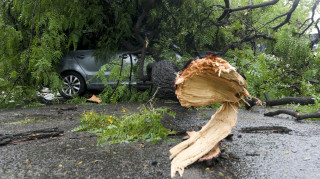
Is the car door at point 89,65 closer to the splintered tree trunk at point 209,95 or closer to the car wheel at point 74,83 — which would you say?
the car wheel at point 74,83

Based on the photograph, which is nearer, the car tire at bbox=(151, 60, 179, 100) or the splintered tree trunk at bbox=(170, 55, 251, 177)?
the splintered tree trunk at bbox=(170, 55, 251, 177)

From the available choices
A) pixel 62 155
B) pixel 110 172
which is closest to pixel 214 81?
pixel 110 172

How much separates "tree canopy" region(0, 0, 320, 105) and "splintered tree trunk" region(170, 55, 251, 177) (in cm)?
406

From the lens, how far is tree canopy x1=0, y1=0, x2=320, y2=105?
7535mm

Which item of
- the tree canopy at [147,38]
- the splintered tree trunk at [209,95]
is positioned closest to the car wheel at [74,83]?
the tree canopy at [147,38]

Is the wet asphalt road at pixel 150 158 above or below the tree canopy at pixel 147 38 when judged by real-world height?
below

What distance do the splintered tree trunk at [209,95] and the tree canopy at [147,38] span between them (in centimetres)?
406

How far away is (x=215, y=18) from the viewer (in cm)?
Answer: 814

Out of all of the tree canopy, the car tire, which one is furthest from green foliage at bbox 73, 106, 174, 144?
the tree canopy

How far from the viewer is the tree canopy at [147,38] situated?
7.54 meters

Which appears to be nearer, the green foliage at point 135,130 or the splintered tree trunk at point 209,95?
the splintered tree trunk at point 209,95

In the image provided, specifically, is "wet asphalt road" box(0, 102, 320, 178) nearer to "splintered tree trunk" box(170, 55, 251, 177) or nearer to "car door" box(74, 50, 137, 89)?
"splintered tree trunk" box(170, 55, 251, 177)

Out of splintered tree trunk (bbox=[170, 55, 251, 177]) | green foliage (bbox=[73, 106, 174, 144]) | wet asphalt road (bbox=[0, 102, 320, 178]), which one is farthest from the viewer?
green foliage (bbox=[73, 106, 174, 144])

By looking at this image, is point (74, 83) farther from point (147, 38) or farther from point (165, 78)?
point (165, 78)
